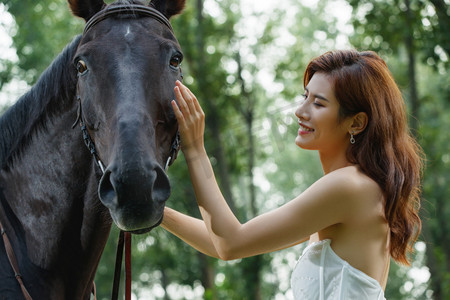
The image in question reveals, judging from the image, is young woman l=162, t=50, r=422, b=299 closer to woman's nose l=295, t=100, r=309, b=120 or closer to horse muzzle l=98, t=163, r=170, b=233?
woman's nose l=295, t=100, r=309, b=120

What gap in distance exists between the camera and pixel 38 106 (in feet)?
10.0

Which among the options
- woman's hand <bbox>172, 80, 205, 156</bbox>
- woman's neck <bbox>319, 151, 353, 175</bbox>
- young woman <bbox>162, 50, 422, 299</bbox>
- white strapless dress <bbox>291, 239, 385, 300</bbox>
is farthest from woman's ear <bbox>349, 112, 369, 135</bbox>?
woman's hand <bbox>172, 80, 205, 156</bbox>

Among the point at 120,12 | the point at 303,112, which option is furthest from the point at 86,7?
the point at 303,112

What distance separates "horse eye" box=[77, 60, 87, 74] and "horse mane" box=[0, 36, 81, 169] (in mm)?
276

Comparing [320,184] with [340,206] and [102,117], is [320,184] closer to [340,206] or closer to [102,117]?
[340,206]

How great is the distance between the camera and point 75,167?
2.91 m

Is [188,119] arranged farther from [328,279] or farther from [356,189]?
[328,279]

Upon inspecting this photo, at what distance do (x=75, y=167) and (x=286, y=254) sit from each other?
33.0 meters

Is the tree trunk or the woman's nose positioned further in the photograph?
the tree trunk

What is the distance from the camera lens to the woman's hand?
2.63 m

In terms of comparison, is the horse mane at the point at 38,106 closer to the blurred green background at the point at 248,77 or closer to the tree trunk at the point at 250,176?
the blurred green background at the point at 248,77

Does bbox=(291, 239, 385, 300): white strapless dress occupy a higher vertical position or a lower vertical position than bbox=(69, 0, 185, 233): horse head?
lower

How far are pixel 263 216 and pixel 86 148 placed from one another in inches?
39.7

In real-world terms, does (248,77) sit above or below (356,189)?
below
